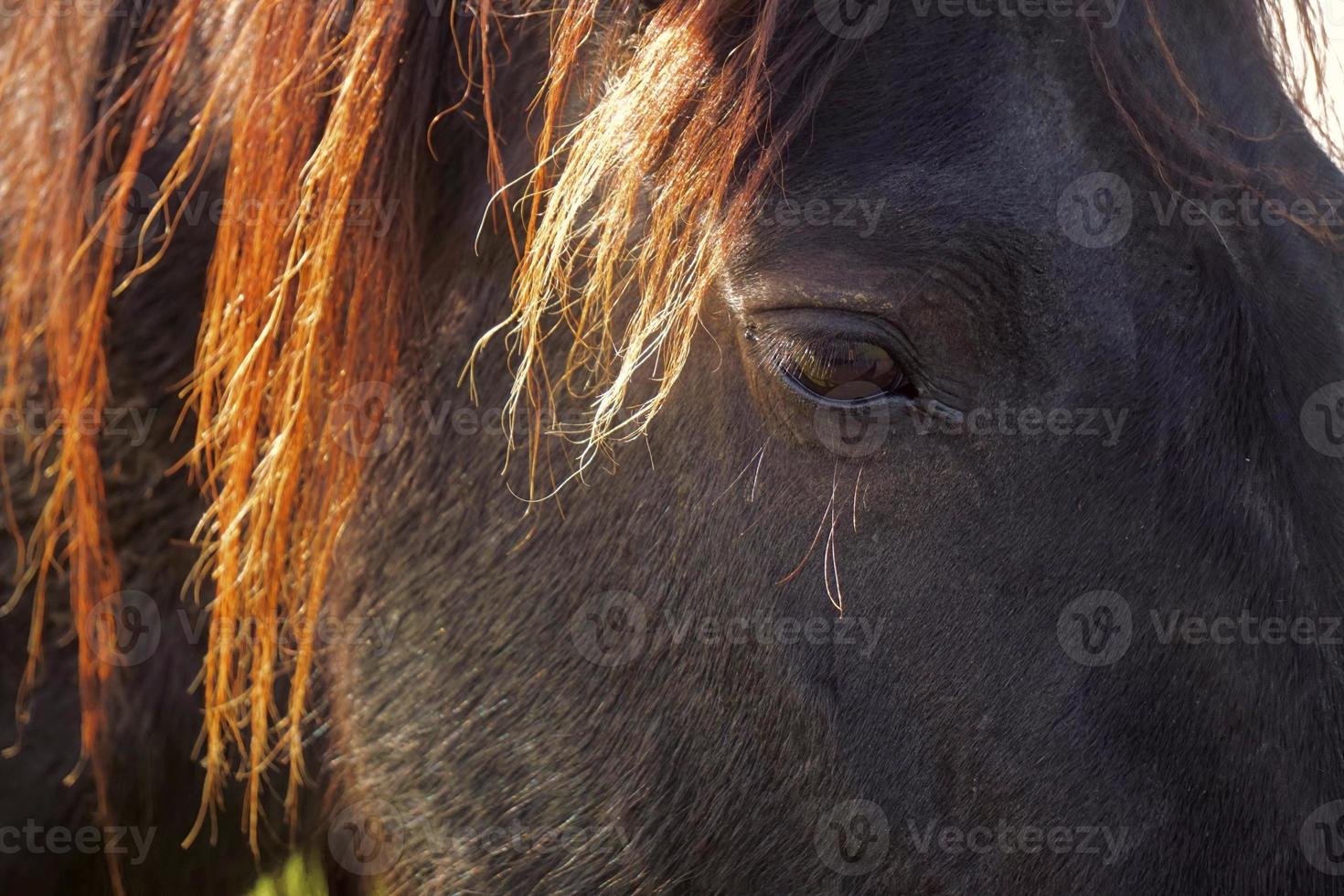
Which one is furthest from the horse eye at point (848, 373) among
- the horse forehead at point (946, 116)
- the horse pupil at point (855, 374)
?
the horse forehead at point (946, 116)

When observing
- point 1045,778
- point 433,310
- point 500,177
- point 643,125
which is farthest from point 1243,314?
point 433,310

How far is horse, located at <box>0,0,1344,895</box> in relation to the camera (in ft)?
5.30

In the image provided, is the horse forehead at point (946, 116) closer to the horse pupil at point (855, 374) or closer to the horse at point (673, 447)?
the horse at point (673, 447)

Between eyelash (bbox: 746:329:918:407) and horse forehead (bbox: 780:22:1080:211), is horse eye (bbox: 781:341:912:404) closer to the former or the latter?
eyelash (bbox: 746:329:918:407)

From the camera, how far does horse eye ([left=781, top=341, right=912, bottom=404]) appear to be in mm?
1646

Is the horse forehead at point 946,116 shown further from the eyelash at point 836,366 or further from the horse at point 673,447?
the eyelash at point 836,366

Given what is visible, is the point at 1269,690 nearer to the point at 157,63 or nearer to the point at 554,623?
the point at 554,623

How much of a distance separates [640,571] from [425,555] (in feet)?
1.34

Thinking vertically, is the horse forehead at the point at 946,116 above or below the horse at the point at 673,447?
above

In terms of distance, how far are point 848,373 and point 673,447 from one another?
12.6 inches

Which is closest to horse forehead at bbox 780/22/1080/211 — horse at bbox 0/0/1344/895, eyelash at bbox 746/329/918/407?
horse at bbox 0/0/1344/895

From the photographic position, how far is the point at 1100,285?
1.64m

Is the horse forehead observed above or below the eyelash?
above

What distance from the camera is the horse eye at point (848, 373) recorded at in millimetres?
1646
